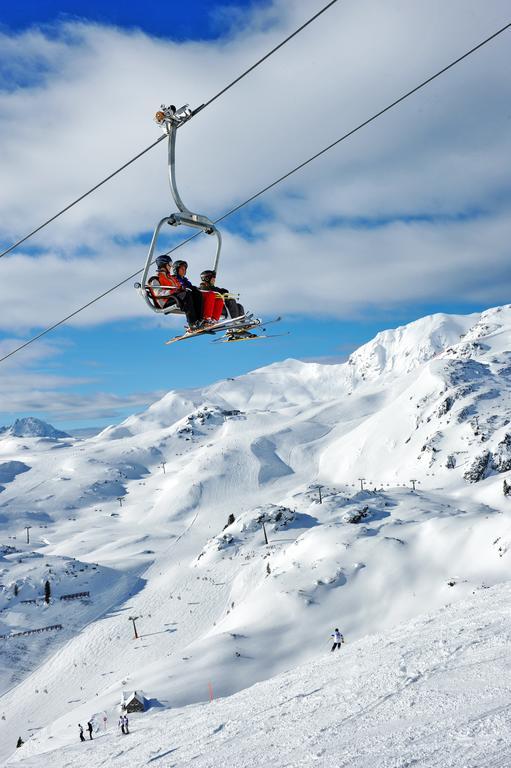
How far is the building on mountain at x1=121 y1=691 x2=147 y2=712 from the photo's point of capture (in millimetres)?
29031

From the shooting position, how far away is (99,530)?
111m

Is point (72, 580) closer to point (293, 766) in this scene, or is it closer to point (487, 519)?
point (487, 519)

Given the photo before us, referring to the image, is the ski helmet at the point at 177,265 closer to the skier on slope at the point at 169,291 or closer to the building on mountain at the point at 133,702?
the skier on slope at the point at 169,291

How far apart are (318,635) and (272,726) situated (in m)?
28.7

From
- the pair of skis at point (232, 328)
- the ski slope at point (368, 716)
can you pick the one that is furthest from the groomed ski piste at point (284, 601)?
the pair of skis at point (232, 328)

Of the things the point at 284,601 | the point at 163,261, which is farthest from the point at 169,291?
the point at 284,601

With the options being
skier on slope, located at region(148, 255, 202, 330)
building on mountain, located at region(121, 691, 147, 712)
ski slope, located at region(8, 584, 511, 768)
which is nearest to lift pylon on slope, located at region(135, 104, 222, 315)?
skier on slope, located at region(148, 255, 202, 330)

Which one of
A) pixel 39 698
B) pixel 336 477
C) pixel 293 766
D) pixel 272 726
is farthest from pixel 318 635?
pixel 336 477

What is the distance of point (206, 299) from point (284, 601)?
3825cm

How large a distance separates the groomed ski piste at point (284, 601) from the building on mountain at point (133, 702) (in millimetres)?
638

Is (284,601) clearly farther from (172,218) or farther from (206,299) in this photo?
(172,218)

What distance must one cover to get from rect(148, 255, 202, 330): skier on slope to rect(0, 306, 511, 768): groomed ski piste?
9663 mm

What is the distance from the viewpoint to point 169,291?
42.6 feet

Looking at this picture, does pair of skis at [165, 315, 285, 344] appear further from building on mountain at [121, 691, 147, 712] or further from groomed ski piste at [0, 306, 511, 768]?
building on mountain at [121, 691, 147, 712]
